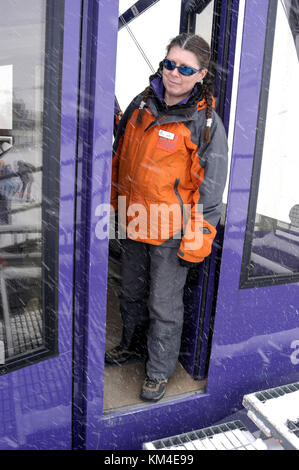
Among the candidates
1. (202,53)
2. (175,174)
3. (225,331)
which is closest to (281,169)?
(175,174)

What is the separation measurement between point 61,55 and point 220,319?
4.66ft

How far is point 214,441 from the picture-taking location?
1.92m

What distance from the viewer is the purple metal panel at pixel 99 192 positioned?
1.53 m

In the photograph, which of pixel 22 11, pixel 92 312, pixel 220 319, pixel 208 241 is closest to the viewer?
pixel 22 11

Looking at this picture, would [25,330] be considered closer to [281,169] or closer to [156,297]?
[156,297]

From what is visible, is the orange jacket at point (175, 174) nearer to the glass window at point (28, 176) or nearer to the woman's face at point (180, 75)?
the woman's face at point (180, 75)

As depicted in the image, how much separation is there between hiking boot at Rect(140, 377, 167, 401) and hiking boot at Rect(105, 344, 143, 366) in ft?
0.90

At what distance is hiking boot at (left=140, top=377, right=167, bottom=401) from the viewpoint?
2.11 metres

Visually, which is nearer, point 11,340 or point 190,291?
point 11,340

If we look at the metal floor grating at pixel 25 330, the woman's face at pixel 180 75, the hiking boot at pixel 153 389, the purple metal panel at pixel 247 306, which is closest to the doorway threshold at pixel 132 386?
the hiking boot at pixel 153 389

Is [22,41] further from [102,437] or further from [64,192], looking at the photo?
[102,437]

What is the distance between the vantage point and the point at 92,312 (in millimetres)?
1747

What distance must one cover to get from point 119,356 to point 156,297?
1.73ft

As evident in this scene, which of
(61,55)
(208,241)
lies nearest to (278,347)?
(208,241)
